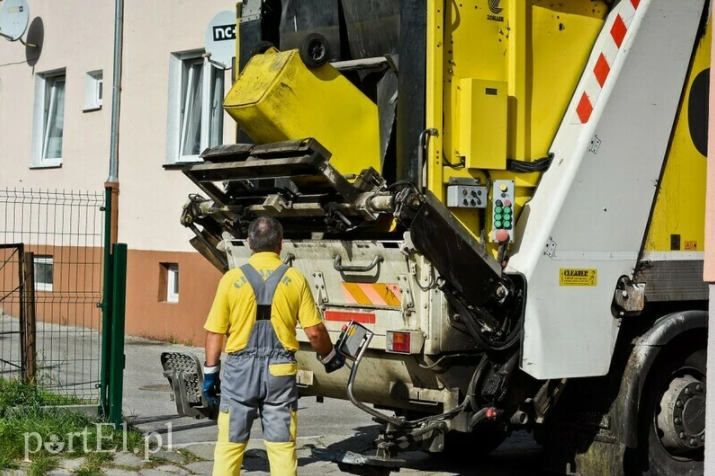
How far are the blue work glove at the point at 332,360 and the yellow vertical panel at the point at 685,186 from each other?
1.92 meters

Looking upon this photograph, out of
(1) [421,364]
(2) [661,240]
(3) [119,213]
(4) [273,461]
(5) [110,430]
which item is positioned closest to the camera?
(4) [273,461]

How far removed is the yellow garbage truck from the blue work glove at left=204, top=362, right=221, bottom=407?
2.41ft

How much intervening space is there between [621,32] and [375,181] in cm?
170

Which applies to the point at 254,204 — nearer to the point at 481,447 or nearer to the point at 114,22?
the point at 481,447

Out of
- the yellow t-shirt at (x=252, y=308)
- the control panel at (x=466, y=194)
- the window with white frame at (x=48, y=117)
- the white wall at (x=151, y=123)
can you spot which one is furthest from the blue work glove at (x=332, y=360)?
the window with white frame at (x=48, y=117)

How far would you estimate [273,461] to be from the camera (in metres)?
5.85

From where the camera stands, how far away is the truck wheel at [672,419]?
22.1 feet

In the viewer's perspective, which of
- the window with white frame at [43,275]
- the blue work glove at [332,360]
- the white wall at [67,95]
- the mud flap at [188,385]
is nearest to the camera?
the blue work glove at [332,360]

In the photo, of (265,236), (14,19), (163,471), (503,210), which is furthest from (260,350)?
(14,19)

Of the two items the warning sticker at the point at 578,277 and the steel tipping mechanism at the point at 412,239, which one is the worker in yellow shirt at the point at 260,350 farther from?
the warning sticker at the point at 578,277

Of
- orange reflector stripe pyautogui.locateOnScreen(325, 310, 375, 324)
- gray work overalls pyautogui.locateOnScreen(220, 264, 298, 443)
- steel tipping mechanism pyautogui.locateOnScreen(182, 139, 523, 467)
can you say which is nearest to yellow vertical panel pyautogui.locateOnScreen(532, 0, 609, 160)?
steel tipping mechanism pyautogui.locateOnScreen(182, 139, 523, 467)

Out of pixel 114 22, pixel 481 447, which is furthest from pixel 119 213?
pixel 481 447

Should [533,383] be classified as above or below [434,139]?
below

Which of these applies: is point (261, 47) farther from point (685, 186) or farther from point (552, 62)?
point (685, 186)
